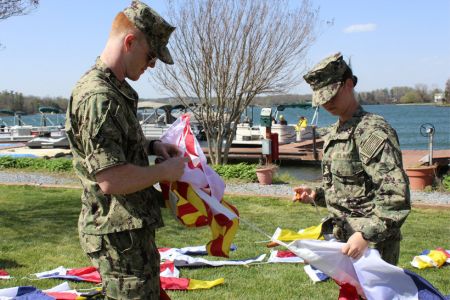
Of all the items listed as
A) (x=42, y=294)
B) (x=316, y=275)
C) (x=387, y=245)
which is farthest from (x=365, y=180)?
(x=42, y=294)

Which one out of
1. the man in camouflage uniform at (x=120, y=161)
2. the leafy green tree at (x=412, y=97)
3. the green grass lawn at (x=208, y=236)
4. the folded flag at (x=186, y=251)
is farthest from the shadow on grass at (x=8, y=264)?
the leafy green tree at (x=412, y=97)

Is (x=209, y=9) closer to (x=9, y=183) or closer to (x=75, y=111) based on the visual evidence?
(x=9, y=183)

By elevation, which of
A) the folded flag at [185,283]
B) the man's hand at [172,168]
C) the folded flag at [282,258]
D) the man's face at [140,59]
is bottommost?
the folded flag at [282,258]

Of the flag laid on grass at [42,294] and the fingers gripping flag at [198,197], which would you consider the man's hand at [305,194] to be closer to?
the fingers gripping flag at [198,197]

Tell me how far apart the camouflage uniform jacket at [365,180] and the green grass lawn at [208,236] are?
204 cm

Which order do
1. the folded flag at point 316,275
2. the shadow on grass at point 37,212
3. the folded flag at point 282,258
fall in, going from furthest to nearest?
the shadow on grass at point 37,212 < the folded flag at point 282,258 < the folded flag at point 316,275

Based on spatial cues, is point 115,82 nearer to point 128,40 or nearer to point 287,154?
point 128,40

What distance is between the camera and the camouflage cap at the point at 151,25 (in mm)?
2465

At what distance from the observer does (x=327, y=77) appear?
3119mm

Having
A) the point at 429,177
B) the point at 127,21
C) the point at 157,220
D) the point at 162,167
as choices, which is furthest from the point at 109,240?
the point at 429,177

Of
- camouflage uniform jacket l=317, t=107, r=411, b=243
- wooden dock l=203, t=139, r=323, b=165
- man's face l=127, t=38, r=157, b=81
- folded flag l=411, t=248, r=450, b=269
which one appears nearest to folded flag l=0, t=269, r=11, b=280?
camouflage uniform jacket l=317, t=107, r=411, b=243

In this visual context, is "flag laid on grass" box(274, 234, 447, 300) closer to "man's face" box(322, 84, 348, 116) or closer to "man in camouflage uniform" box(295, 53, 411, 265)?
"man in camouflage uniform" box(295, 53, 411, 265)

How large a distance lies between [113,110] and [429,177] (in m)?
11.2

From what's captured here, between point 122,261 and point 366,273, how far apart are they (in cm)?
137
